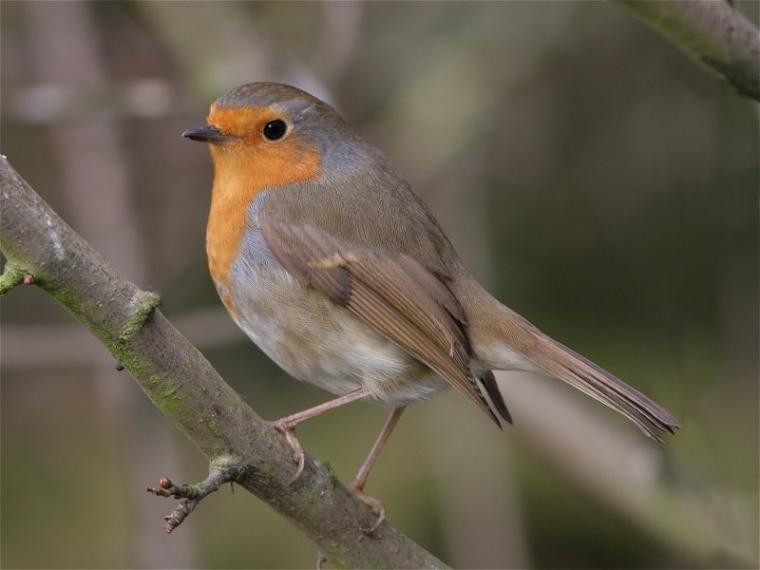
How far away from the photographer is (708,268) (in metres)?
5.07

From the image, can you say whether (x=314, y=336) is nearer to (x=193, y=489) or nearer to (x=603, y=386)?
(x=603, y=386)

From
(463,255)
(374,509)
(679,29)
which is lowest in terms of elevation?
(374,509)

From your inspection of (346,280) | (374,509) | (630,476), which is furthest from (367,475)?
(630,476)

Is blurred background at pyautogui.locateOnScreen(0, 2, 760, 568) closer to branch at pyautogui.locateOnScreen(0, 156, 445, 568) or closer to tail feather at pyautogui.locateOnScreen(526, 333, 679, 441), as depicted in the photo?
tail feather at pyautogui.locateOnScreen(526, 333, 679, 441)

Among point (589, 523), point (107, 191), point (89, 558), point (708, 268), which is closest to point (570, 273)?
point (708, 268)

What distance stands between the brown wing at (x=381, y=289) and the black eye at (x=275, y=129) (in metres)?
0.29

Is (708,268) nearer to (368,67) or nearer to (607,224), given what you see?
(607,224)

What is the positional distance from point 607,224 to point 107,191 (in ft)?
8.16

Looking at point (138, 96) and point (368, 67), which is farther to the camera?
point (368, 67)

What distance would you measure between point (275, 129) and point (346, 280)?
56 cm

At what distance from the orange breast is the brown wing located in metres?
0.10

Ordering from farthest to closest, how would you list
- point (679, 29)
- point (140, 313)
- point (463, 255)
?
point (463, 255), point (679, 29), point (140, 313)

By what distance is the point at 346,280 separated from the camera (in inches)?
119

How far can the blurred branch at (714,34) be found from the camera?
2605 millimetres
